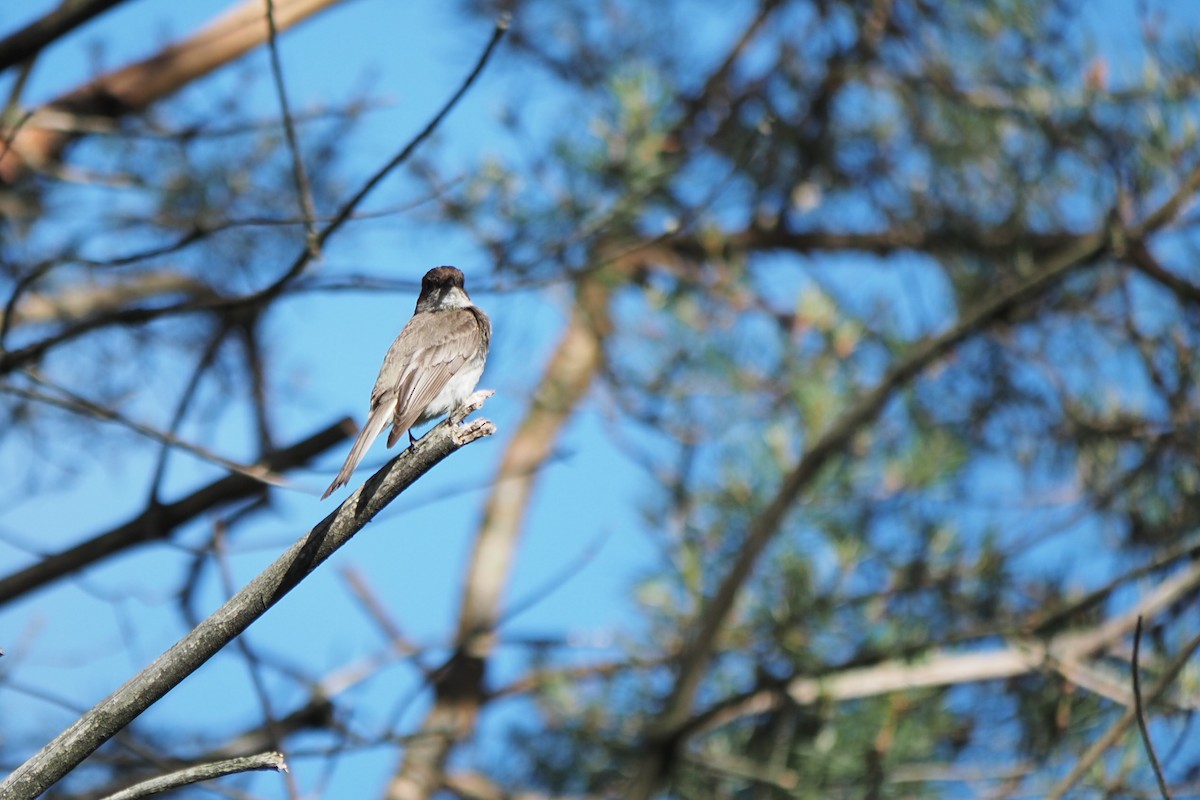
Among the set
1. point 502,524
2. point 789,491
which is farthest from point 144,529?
point 502,524

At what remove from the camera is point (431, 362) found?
2.61 m

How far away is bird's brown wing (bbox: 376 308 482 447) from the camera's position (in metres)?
2.44

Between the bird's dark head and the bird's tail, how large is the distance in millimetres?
596

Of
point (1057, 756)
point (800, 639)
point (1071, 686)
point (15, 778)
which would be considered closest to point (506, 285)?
point (15, 778)

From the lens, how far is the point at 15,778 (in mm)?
1543

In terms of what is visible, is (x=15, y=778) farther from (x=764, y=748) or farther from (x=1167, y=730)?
(x=1167, y=730)

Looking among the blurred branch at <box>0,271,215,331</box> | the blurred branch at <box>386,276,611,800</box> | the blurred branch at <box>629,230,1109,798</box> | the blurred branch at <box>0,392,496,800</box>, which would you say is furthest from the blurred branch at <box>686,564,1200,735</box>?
the blurred branch at <box>0,271,215,331</box>

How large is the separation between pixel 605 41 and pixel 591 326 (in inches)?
55.2

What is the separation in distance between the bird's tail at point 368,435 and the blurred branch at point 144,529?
420 mm

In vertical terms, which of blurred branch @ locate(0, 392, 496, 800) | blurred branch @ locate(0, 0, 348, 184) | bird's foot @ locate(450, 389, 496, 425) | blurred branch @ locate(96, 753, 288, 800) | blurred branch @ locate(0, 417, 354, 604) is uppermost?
blurred branch @ locate(0, 0, 348, 184)

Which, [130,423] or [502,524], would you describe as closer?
[130,423]

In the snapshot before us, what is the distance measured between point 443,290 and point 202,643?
61.3 inches

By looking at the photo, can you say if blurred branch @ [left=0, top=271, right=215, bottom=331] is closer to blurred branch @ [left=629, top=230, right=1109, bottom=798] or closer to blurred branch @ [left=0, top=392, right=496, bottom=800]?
blurred branch @ [left=629, top=230, right=1109, bottom=798]

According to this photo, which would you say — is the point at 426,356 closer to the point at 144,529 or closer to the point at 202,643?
the point at 144,529
